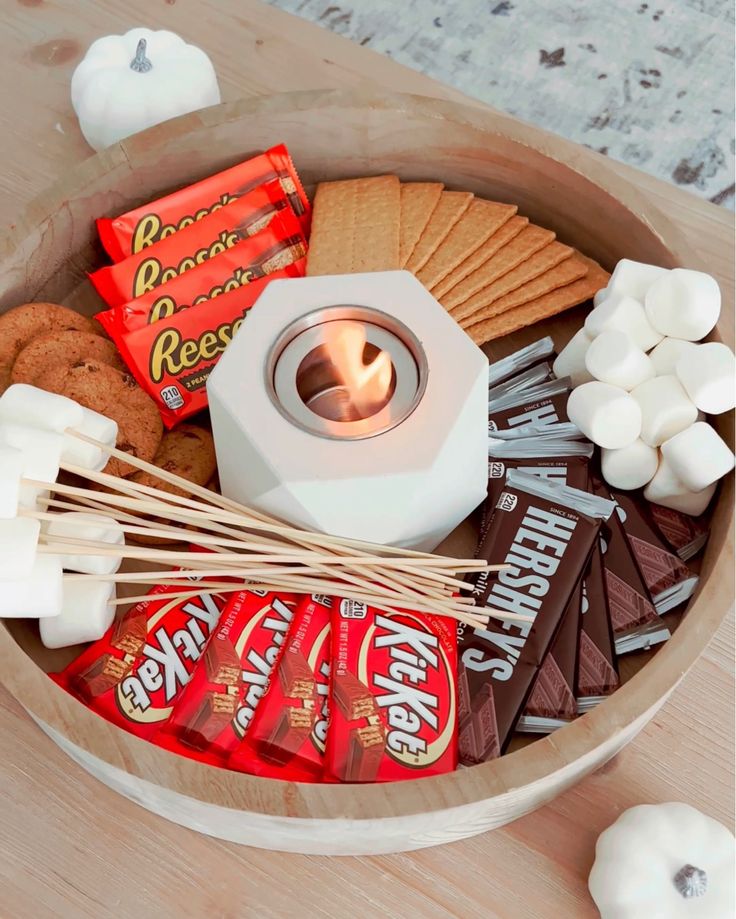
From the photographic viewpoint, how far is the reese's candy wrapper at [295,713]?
1017mm

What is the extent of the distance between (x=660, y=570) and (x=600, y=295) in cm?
36

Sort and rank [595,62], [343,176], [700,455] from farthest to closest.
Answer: [595,62], [343,176], [700,455]

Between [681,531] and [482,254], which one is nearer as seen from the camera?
[681,531]

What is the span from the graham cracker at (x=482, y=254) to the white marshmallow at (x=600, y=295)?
0.14 m

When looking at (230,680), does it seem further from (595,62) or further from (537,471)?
(595,62)

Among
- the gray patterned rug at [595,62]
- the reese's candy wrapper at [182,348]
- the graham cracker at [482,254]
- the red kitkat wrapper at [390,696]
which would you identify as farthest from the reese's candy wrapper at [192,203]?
the gray patterned rug at [595,62]

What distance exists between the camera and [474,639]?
1.10 metres

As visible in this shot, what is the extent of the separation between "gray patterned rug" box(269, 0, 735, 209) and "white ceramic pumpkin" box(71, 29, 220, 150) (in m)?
1.02

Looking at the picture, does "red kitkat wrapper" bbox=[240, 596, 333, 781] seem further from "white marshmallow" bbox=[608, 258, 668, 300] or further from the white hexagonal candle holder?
"white marshmallow" bbox=[608, 258, 668, 300]

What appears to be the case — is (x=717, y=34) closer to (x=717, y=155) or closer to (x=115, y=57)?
(x=717, y=155)

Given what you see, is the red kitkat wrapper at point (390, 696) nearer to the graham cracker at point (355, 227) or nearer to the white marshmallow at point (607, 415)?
the white marshmallow at point (607, 415)

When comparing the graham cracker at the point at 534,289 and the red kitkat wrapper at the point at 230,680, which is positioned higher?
the graham cracker at the point at 534,289

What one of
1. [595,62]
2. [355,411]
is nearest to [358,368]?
[355,411]

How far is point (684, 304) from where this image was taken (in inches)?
47.4
